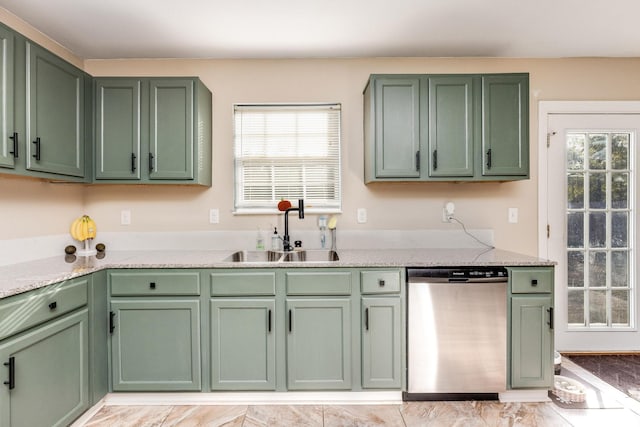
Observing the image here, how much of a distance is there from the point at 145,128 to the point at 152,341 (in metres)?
1.44

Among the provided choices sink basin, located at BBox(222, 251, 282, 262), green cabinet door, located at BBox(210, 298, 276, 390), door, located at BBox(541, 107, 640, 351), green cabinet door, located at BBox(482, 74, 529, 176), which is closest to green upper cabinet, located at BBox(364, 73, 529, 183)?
green cabinet door, located at BBox(482, 74, 529, 176)

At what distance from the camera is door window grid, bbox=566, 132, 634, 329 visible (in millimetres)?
2930

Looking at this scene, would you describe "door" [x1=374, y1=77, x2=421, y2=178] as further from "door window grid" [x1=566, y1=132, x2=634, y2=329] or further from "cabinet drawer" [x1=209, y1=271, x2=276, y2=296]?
"door window grid" [x1=566, y1=132, x2=634, y2=329]

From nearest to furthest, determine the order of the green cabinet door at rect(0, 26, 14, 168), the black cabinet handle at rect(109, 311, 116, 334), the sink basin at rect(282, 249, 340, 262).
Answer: the green cabinet door at rect(0, 26, 14, 168) < the black cabinet handle at rect(109, 311, 116, 334) < the sink basin at rect(282, 249, 340, 262)

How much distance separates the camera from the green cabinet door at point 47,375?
1.54m

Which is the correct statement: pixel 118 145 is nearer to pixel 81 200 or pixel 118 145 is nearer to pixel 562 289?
pixel 81 200

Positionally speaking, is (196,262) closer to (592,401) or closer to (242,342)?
(242,342)

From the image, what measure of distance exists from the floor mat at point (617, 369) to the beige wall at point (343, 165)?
0.93 metres

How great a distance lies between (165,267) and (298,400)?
1.18m

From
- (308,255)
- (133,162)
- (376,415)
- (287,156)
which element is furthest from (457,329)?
(133,162)

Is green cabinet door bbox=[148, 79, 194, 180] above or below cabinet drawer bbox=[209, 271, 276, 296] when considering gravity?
above

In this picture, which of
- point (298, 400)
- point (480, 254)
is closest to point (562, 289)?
point (480, 254)

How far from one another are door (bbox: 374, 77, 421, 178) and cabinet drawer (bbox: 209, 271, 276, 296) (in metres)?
1.07

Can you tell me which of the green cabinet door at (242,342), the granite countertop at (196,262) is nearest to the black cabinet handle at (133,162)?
the granite countertop at (196,262)
